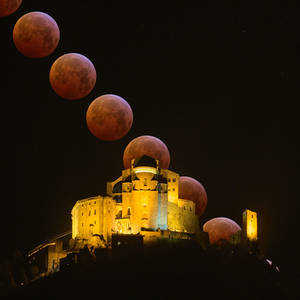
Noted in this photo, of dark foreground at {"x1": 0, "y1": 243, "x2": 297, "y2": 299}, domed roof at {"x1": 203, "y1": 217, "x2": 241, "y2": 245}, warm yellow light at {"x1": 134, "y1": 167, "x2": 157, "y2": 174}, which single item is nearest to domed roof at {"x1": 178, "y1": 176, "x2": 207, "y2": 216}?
warm yellow light at {"x1": 134, "y1": 167, "x2": 157, "y2": 174}

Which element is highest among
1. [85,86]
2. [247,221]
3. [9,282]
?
[85,86]

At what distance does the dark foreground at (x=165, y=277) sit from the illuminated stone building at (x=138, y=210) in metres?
4.02

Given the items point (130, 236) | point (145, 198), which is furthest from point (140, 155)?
point (130, 236)

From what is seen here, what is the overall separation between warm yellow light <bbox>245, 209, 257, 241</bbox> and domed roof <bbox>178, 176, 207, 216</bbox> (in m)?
4.39

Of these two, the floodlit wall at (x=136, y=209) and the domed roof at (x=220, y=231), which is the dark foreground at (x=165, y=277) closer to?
the domed roof at (x=220, y=231)

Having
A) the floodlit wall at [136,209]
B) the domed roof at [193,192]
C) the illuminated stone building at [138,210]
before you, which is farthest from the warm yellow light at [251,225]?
the floodlit wall at [136,209]

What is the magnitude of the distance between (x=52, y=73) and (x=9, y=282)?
634 inches

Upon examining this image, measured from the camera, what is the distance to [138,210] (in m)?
55.7

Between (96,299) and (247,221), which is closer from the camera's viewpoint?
(96,299)

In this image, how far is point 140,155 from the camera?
54.8m

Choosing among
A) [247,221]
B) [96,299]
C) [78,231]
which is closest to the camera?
[96,299]

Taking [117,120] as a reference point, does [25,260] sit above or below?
below

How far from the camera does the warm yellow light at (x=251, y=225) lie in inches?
2083

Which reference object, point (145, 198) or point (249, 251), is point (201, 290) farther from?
point (145, 198)
